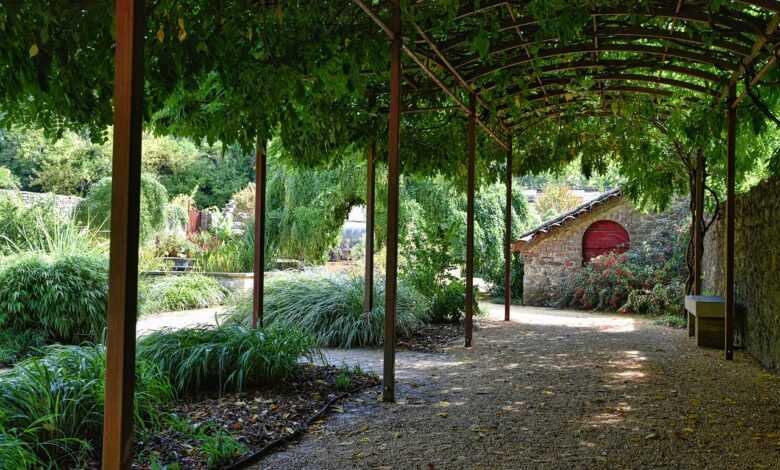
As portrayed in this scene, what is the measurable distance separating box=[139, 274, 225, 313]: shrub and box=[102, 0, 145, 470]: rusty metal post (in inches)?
338

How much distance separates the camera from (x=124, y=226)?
198 centimetres

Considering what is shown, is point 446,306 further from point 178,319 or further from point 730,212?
point 730,212

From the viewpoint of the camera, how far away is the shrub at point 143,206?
14906mm

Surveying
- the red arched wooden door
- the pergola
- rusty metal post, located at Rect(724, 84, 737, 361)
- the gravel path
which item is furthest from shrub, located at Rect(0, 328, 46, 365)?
the red arched wooden door

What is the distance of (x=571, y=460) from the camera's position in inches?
131

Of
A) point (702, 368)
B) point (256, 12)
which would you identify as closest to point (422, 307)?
point (702, 368)

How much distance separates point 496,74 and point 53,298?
16.9 feet

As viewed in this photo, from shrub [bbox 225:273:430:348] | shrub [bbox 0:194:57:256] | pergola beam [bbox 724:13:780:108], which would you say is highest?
pergola beam [bbox 724:13:780:108]

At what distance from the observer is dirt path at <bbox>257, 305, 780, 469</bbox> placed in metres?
3.36

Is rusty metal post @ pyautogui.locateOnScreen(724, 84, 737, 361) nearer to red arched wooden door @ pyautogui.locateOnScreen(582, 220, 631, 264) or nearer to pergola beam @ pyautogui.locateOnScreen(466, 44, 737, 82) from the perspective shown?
pergola beam @ pyautogui.locateOnScreen(466, 44, 737, 82)

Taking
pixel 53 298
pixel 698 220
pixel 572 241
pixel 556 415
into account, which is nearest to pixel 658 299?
pixel 572 241

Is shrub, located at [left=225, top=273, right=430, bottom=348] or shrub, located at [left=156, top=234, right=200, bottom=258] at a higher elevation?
shrub, located at [left=156, top=234, right=200, bottom=258]

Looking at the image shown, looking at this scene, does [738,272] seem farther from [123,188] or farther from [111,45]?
[123,188]

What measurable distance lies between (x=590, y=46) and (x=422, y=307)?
3.89 metres
